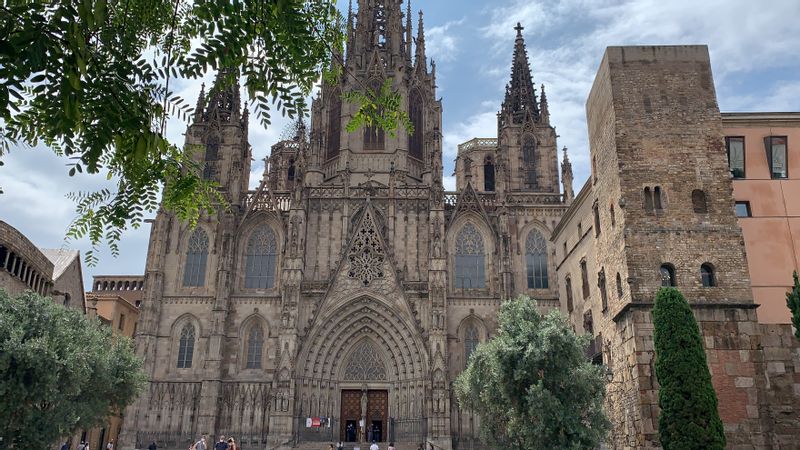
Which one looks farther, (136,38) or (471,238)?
(471,238)

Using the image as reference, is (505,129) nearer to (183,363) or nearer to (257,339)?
(257,339)

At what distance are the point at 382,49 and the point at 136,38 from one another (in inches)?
1693

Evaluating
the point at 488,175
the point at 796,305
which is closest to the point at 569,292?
the point at 796,305

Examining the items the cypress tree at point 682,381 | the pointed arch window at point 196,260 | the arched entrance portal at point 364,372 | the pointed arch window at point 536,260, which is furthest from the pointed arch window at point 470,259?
the cypress tree at point 682,381

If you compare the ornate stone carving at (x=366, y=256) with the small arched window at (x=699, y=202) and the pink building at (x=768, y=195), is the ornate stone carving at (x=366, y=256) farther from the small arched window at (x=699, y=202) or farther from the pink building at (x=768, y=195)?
the pink building at (x=768, y=195)

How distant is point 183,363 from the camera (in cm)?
3759

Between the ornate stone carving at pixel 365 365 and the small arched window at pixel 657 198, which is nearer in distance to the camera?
the small arched window at pixel 657 198

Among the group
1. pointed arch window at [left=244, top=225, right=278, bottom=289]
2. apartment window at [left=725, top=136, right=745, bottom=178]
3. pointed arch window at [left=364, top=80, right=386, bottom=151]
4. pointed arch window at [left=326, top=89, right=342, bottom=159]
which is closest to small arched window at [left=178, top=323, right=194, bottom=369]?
pointed arch window at [left=244, top=225, right=278, bottom=289]

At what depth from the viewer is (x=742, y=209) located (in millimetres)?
22531

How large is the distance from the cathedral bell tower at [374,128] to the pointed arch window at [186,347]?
1162cm

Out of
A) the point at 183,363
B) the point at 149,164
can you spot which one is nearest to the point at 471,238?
the point at 183,363

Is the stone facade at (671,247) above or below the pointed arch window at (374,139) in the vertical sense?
below

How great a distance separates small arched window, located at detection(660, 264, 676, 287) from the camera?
2110 cm

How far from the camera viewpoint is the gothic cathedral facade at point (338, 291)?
3575 cm
